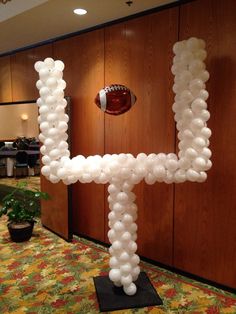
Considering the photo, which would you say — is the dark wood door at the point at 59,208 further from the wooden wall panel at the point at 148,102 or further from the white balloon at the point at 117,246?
the white balloon at the point at 117,246

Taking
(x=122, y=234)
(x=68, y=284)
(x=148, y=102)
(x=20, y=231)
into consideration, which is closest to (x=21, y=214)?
(x=20, y=231)

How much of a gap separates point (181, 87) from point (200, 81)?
16 centimetres

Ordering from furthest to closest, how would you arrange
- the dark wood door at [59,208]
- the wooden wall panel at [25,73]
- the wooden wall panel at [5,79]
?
the wooden wall panel at [5,79] → the wooden wall panel at [25,73] → the dark wood door at [59,208]

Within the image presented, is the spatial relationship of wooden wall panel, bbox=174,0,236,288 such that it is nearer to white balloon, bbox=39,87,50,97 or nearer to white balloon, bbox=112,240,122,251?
white balloon, bbox=112,240,122,251

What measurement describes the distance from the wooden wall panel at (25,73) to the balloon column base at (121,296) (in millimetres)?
3018

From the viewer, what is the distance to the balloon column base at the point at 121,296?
2589mm

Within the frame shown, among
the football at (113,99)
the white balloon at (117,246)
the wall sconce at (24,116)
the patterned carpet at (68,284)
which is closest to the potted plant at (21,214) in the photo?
the patterned carpet at (68,284)

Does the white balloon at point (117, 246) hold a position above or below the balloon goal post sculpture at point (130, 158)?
below

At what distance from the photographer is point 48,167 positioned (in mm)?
2625

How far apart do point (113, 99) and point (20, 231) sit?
249 cm

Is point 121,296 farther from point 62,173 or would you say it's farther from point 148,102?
point 148,102

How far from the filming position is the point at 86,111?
3920 mm

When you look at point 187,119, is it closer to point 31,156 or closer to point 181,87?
point 181,87

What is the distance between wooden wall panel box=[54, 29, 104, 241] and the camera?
12.3 ft
